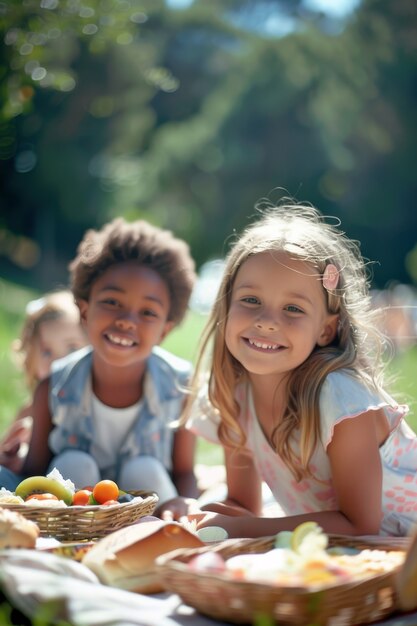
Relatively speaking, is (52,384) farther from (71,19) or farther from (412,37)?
(412,37)

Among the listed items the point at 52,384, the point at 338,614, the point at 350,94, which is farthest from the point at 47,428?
the point at 350,94

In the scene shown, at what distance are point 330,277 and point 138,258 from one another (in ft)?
3.90

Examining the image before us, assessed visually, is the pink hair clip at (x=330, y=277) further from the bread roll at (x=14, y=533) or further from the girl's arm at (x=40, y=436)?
the girl's arm at (x=40, y=436)

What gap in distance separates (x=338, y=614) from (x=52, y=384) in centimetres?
237

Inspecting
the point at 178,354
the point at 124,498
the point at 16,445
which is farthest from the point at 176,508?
the point at 178,354

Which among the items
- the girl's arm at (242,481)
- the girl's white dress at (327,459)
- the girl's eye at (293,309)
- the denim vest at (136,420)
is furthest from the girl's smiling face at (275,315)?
the denim vest at (136,420)

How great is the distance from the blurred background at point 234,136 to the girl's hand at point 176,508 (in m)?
17.8

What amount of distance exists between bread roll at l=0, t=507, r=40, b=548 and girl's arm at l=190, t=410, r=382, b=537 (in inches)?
25.5

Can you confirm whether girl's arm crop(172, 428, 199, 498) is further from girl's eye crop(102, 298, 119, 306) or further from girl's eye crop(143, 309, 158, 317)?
girl's eye crop(102, 298, 119, 306)

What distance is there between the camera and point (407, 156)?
110 feet

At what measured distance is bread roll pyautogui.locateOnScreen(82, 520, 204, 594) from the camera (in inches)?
90.0

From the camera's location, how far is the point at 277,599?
1968 mm

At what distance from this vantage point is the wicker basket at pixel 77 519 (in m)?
2.71

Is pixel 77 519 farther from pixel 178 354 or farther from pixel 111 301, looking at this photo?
pixel 178 354
